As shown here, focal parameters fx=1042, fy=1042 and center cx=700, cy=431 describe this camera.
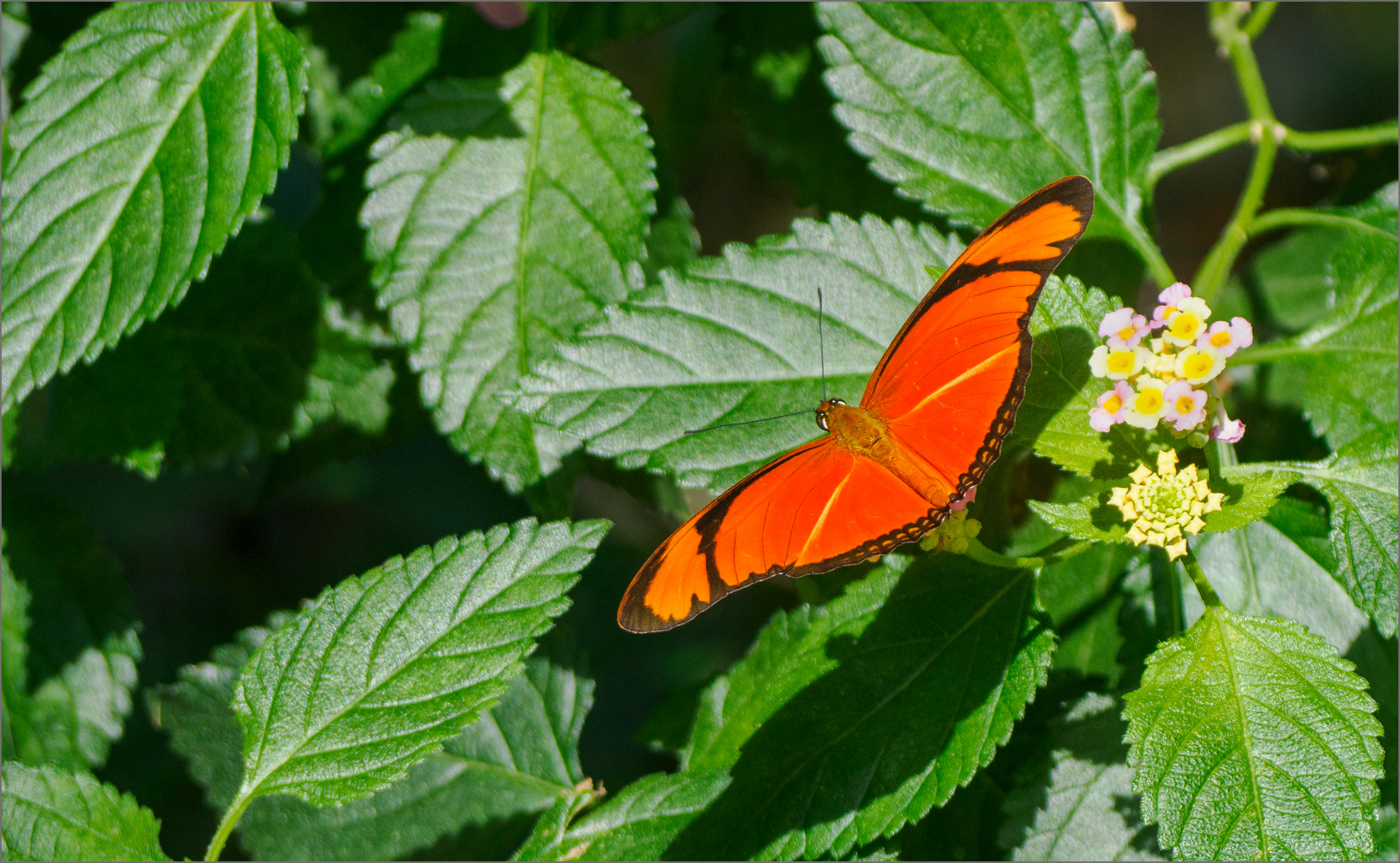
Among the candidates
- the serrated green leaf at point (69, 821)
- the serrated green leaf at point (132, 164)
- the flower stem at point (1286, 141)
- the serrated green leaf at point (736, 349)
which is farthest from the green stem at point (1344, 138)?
the serrated green leaf at point (69, 821)

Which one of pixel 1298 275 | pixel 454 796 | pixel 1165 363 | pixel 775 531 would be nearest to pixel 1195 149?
pixel 1298 275

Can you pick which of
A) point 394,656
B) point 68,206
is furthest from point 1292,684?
point 68,206

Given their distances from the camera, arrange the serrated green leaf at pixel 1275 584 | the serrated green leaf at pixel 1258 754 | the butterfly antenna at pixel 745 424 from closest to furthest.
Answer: the serrated green leaf at pixel 1258 754 < the butterfly antenna at pixel 745 424 < the serrated green leaf at pixel 1275 584

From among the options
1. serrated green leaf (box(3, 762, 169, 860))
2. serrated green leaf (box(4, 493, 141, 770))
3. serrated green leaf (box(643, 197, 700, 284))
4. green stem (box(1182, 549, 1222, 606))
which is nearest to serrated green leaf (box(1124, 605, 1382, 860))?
green stem (box(1182, 549, 1222, 606))

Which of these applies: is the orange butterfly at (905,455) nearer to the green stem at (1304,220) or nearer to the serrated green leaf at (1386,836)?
the green stem at (1304,220)

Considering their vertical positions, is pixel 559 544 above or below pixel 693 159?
below

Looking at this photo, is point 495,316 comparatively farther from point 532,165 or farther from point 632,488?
point 632,488

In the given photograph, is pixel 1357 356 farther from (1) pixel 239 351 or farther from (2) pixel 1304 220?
(1) pixel 239 351
